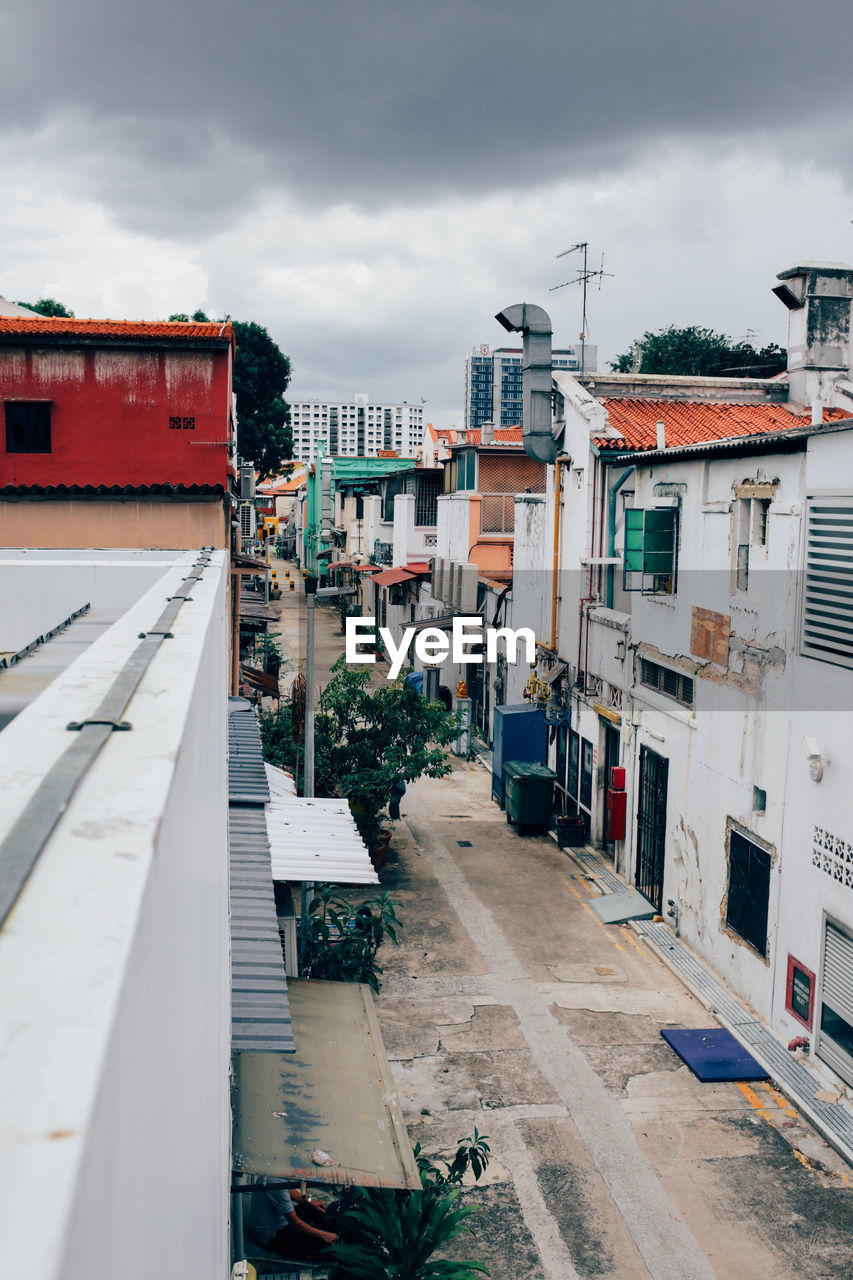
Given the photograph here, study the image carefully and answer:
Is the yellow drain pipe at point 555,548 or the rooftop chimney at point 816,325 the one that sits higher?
the rooftop chimney at point 816,325

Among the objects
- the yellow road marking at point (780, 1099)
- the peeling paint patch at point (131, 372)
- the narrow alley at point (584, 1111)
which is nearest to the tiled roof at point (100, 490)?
the peeling paint patch at point (131, 372)

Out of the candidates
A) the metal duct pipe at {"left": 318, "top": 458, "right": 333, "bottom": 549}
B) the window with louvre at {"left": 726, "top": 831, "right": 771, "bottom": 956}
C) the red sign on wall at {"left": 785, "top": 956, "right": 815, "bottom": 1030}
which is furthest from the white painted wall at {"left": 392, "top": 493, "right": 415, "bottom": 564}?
the red sign on wall at {"left": 785, "top": 956, "right": 815, "bottom": 1030}

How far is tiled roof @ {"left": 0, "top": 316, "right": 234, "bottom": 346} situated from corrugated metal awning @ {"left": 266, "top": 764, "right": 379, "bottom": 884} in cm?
985

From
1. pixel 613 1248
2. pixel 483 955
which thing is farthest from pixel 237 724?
pixel 613 1248

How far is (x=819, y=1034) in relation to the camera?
12078 millimetres

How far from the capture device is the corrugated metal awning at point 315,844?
9359 millimetres

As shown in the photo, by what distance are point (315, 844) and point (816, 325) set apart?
15.0 m

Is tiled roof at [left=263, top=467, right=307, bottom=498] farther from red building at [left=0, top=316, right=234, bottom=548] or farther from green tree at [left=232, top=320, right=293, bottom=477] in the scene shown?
red building at [left=0, top=316, right=234, bottom=548]

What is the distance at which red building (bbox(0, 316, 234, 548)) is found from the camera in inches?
724

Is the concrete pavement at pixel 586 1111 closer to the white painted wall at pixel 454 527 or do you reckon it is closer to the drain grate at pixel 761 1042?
the drain grate at pixel 761 1042

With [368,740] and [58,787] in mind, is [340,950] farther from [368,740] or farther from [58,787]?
[58,787]

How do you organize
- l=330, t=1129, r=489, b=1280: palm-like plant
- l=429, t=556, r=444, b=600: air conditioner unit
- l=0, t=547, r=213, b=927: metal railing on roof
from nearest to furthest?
l=0, t=547, r=213, b=927: metal railing on roof < l=330, t=1129, r=489, b=1280: palm-like plant < l=429, t=556, r=444, b=600: air conditioner unit

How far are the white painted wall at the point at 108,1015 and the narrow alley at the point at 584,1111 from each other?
8446 millimetres

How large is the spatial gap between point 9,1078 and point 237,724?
12026 mm
